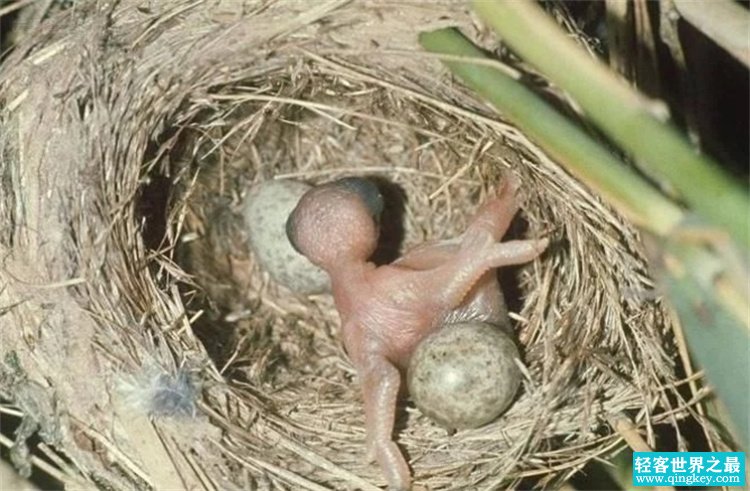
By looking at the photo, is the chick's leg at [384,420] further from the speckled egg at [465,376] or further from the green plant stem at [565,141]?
the green plant stem at [565,141]

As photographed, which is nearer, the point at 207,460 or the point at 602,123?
the point at 602,123

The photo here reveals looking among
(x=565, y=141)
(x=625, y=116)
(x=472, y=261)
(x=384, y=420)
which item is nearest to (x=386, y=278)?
(x=472, y=261)

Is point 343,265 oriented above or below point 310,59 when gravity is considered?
below

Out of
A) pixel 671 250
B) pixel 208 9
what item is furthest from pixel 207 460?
pixel 671 250

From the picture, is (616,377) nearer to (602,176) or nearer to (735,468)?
(735,468)

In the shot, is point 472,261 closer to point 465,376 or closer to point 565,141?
point 465,376

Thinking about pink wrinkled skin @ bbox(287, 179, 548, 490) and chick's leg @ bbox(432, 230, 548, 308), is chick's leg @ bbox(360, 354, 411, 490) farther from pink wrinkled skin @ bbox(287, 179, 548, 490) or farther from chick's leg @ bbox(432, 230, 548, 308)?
chick's leg @ bbox(432, 230, 548, 308)
